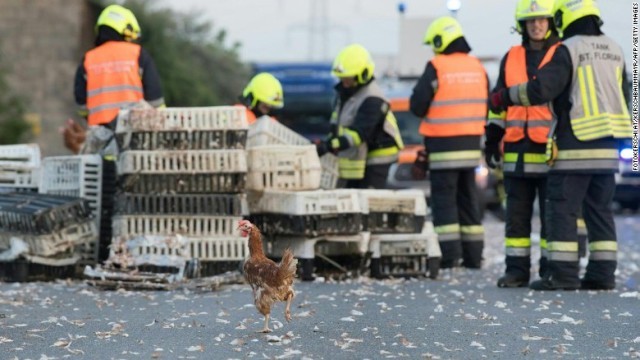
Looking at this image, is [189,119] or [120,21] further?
[120,21]

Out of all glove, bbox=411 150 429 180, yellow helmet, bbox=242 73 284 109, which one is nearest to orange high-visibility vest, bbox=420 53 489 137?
glove, bbox=411 150 429 180

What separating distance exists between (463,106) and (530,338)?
6164mm

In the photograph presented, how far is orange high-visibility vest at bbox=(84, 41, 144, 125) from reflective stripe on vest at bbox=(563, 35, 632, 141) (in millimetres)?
4415

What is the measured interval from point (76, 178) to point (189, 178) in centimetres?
146

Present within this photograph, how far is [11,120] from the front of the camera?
30.5 m

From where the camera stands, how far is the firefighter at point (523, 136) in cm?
1252

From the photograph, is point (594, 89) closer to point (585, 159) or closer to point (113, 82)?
point (585, 159)

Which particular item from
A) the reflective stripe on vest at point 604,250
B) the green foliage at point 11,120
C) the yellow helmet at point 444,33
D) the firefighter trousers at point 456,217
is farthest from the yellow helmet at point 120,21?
the green foliage at point 11,120

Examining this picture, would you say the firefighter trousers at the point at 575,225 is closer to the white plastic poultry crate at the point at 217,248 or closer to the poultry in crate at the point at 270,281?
the white plastic poultry crate at the point at 217,248

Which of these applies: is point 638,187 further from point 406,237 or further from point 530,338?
point 530,338

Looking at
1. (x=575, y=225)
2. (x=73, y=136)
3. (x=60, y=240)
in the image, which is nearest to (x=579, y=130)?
(x=575, y=225)

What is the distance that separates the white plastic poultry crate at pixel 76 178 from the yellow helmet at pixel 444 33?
11.7 feet

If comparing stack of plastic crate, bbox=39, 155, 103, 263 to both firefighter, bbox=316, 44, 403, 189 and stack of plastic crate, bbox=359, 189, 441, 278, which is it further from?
stack of plastic crate, bbox=359, 189, 441, 278

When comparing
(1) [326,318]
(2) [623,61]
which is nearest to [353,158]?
(2) [623,61]
